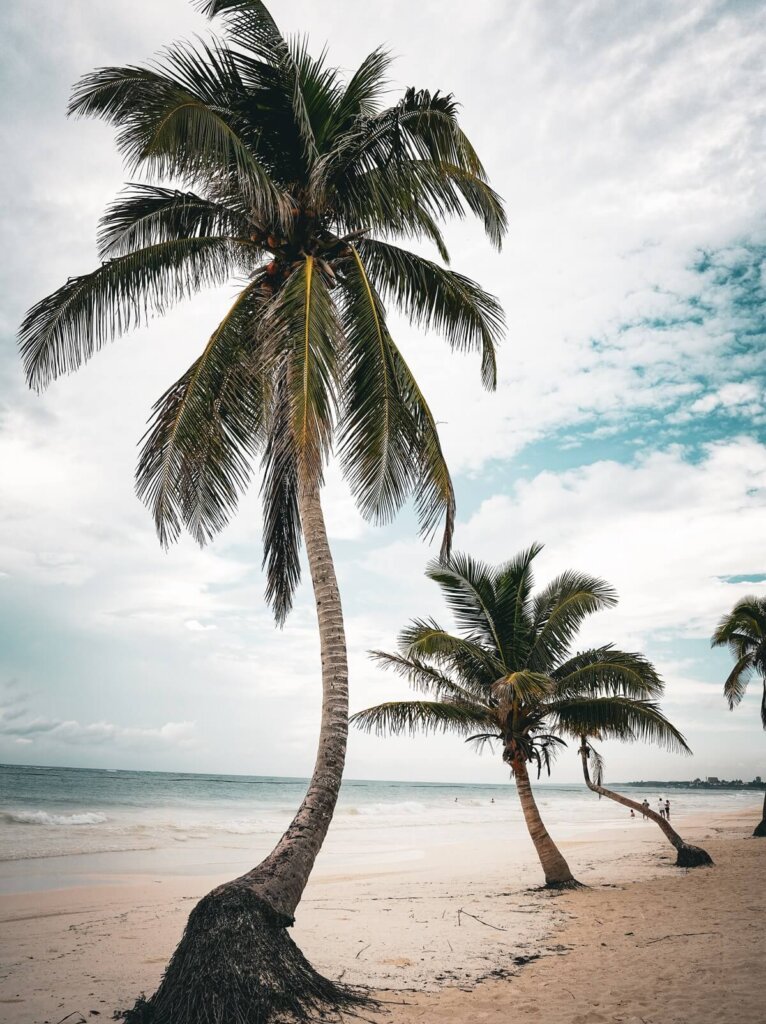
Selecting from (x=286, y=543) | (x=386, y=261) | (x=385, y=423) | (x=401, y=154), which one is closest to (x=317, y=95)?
(x=401, y=154)

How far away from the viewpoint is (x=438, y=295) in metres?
7.91

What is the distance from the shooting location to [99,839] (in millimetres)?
19484

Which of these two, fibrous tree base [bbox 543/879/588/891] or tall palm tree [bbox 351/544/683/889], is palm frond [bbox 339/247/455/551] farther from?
fibrous tree base [bbox 543/879/588/891]

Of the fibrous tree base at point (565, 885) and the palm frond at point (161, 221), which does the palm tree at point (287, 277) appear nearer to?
the palm frond at point (161, 221)

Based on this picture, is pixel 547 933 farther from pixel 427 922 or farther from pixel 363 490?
pixel 363 490

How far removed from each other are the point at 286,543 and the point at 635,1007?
18.2 ft

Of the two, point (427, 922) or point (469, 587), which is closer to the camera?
point (427, 922)

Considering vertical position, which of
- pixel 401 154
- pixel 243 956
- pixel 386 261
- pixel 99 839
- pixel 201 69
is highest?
pixel 201 69

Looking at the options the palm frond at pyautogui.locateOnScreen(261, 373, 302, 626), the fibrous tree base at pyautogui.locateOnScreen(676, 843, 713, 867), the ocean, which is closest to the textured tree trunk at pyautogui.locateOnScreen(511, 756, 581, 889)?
the fibrous tree base at pyautogui.locateOnScreen(676, 843, 713, 867)

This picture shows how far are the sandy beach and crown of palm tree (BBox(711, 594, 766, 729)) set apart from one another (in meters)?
5.64

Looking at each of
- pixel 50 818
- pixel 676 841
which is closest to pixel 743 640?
pixel 676 841

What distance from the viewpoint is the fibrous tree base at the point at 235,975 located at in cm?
439

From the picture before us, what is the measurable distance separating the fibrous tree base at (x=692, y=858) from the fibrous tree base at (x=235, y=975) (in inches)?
487

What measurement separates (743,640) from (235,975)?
18502 mm
